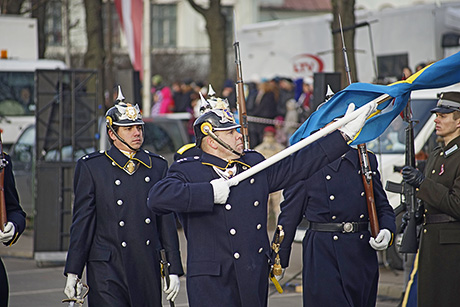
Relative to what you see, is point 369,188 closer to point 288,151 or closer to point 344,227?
point 344,227

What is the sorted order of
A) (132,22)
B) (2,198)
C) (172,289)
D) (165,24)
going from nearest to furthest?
(172,289), (2,198), (132,22), (165,24)

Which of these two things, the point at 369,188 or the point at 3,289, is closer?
the point at 3,289

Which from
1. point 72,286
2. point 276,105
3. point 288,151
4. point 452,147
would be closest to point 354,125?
point 288,151

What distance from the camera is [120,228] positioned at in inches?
284

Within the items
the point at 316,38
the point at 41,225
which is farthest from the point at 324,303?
the point at 316,38

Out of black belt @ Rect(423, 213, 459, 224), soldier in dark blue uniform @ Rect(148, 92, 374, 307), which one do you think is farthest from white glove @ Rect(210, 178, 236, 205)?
black belt @ Rect(423, 213, 459, 224)

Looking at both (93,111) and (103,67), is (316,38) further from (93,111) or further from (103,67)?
(93,111)

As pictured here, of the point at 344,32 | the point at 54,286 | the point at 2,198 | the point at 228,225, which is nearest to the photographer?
the point at 228,225

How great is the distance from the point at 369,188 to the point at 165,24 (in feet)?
170

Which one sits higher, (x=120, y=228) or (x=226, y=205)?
(x=226, y=205)

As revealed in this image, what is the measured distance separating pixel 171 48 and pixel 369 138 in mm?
50154

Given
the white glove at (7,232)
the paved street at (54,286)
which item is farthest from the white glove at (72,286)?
the paved street at (54,286)

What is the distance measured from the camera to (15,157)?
58.4ft

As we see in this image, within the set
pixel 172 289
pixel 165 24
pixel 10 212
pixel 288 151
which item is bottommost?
pixel 172 289
